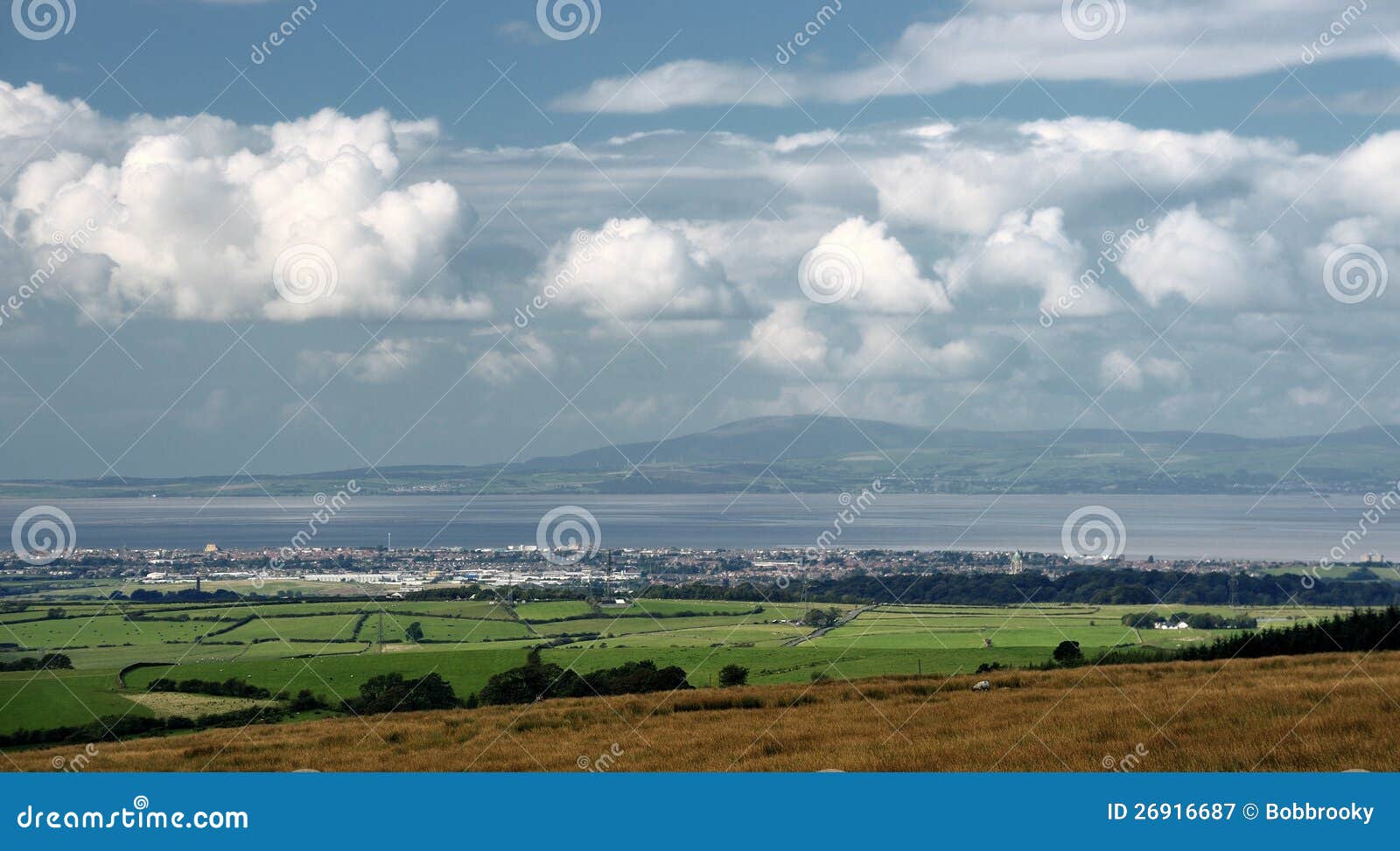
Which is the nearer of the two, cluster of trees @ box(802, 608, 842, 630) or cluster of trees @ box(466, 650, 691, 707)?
cluster of trees @ box(466, 650, 691, 707)

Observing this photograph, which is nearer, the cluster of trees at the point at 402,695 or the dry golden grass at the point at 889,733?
the dry golden grass at the point at 889,733

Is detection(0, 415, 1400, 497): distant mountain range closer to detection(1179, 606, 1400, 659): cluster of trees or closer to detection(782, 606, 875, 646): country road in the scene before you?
detection(782, 606, 875, 646): country road

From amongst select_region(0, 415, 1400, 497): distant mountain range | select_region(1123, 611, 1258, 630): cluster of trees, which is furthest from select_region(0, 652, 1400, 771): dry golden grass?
select_region(0, 415, 1400, 497): distant mountain range

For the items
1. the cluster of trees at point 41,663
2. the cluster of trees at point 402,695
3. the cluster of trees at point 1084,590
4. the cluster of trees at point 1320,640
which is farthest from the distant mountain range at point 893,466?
the cluster of trees at point 1320,640

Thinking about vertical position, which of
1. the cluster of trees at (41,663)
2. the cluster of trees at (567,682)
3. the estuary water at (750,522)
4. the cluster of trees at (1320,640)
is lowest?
the cluster of trees at (1320,640)

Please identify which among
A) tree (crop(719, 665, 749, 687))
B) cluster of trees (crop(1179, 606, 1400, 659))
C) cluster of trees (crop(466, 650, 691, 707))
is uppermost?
cluster of trees (crop(466, 650, 691, 707))

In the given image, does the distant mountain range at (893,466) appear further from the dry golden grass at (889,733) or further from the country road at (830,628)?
the dry golden grass at (889,733)
